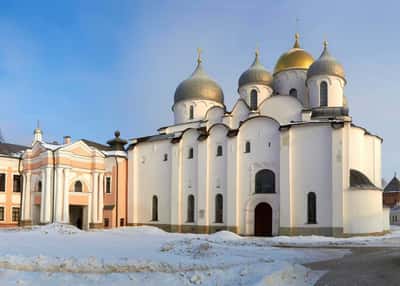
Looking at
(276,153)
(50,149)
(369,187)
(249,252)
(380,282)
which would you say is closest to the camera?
(380,282)

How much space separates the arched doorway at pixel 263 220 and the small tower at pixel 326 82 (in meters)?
9.43

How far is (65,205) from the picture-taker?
34344mm

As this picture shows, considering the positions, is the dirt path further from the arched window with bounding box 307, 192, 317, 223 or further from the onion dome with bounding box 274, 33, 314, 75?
the onion dome with bounding box 274, 33, 314, 75

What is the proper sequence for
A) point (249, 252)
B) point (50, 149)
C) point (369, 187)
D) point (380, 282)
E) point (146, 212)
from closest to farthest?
point (380, 282)
point (249, 252)
point (369, 187)
point (50, 149)
point (146, 212)

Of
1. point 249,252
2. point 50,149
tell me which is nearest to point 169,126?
point 50,149

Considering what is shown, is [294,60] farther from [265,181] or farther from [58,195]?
[58,195]

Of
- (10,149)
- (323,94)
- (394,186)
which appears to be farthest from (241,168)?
(394,186)

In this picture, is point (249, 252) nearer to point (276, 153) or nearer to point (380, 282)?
point (380, 282)

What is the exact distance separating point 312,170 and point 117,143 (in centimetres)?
2118

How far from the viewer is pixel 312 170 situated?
29.6 metres

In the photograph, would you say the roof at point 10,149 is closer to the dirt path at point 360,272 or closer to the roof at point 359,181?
the roof at point 359,181

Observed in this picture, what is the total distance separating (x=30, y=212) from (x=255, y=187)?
1860cm

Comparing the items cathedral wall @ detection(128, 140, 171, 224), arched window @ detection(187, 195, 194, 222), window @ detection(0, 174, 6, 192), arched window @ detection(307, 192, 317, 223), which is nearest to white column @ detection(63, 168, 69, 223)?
window @ detection(0, 174, 6, 192)

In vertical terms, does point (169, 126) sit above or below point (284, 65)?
below
